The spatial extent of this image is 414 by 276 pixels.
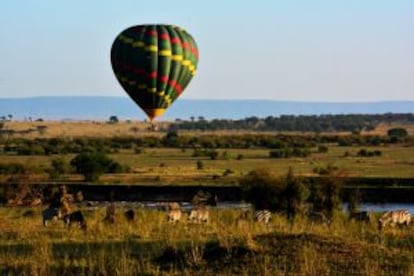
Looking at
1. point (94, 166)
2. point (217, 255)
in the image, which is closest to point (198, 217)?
point (217, 255)

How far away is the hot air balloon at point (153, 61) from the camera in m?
42.6

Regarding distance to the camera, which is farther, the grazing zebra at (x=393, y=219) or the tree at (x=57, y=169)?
the tree at (x=57, y=169)

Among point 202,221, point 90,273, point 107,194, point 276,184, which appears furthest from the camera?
point 107,194

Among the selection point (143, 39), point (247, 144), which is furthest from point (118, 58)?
point (247, 144)

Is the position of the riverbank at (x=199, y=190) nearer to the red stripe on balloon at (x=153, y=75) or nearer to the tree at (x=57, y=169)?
the tree at (x=57, y=169)

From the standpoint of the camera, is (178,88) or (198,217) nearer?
(198,217)

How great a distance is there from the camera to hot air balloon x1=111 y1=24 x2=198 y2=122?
42.6 meters

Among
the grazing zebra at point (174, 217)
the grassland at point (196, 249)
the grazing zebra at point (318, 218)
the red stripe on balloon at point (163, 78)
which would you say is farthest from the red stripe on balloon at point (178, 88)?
the grazing zebra at point (318, 218)

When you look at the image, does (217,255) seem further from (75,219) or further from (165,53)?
(165,53)

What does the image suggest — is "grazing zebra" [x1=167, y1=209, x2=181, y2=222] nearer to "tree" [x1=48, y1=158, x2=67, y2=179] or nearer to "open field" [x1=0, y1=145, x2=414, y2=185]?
"open field" [x1=0, y1=145, x2=414, y2=185]

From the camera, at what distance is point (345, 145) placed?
131m

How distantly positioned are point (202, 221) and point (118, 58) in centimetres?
1788

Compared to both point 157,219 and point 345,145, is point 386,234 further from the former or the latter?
point 345,145

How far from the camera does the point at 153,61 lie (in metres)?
42.7
